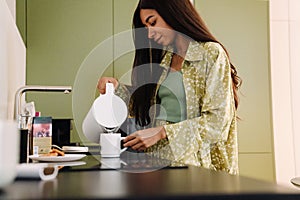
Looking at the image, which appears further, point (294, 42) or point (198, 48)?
point (294, 42)

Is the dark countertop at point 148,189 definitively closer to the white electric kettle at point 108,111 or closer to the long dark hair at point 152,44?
the white electric kettle at point 108,111

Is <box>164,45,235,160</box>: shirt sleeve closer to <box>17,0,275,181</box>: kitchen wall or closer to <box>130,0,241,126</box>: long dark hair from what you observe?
<box>130,0,241,126</box>: long dark hair

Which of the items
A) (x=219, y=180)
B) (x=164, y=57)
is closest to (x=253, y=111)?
(x=164, y=57)

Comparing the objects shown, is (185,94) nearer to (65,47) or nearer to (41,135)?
(41,135)

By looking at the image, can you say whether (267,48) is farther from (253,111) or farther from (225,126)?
(225,126)

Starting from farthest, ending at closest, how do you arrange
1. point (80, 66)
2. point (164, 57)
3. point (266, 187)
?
point (80, 66) → point (164, 57) → point (266, 187)

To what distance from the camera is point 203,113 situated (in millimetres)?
1729

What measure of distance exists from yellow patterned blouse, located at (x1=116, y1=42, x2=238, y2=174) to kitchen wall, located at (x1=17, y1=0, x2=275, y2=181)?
1.09 m

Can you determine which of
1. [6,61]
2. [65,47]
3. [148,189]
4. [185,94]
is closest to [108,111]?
[185,94]

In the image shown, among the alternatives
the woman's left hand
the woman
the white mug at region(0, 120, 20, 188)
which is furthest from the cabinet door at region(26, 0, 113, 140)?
the white mug at region(0, 120, 20, 188)

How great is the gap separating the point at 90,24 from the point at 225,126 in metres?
1.42

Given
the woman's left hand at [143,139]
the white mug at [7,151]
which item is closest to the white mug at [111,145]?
the woman's left hand at [143,139]

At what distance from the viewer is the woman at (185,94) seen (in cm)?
170

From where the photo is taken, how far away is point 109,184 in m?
0.75
